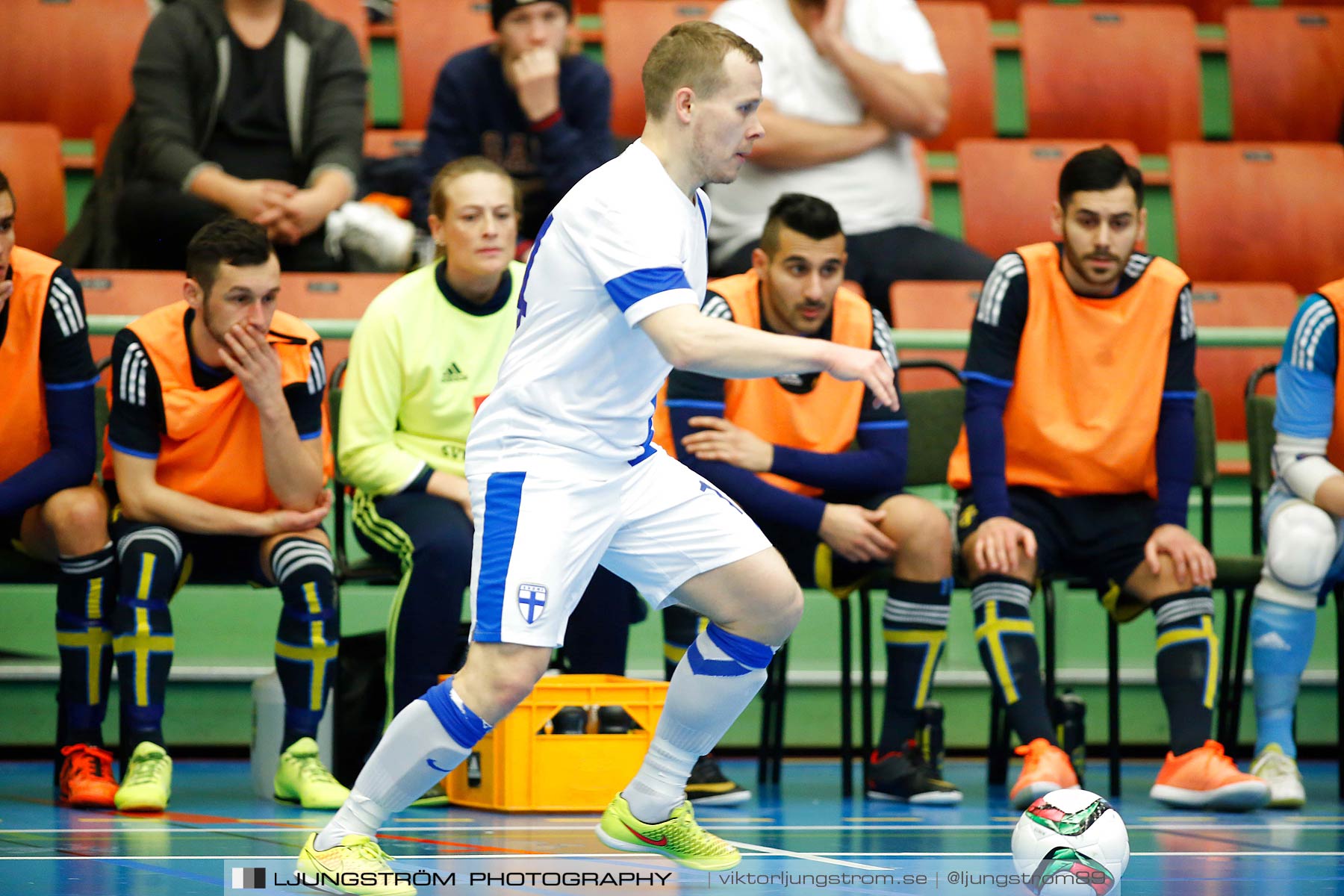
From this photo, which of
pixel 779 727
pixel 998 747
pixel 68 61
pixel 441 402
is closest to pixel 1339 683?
pixel 998 747

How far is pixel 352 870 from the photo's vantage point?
3289 millimetres

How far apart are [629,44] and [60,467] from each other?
3.71 metres

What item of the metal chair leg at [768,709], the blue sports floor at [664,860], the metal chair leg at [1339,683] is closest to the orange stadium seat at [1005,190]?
the metal chair leg at [1339,683]

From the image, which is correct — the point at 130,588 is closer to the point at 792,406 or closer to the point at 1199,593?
the point at 792,406

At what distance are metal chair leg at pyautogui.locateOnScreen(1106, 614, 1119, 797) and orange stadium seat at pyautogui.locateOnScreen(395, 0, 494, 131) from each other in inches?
158

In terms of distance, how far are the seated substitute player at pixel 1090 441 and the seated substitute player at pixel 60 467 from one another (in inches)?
100

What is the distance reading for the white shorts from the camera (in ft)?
→ 11.1

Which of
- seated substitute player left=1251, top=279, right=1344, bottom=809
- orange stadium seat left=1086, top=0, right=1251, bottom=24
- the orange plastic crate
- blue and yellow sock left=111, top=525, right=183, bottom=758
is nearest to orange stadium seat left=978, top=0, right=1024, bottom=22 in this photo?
orange stadium seat left=1086, top=0, right=1251, bottom=24

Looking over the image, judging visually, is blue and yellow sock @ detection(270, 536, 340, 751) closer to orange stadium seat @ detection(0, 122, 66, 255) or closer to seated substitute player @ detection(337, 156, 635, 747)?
seated substitute player @ detection(337, 156, 635, 747)

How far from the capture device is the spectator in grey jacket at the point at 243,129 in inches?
249

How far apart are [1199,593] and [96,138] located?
15.6ft

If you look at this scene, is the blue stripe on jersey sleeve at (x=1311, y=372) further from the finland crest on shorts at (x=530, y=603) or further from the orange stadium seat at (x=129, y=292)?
the orange stadium seat at (x=129, y=292)

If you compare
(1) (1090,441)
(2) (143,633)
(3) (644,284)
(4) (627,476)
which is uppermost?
(3) (644,284)

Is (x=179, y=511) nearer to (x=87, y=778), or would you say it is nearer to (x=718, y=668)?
(x=87, y=778)
